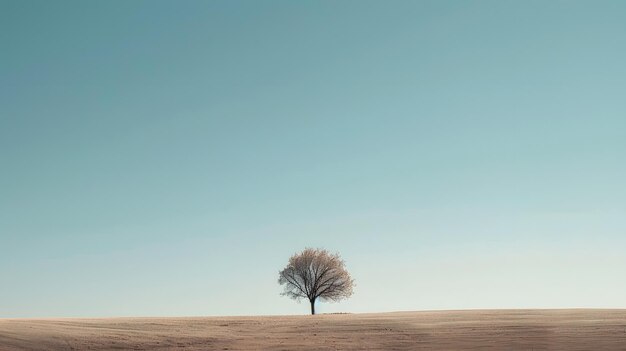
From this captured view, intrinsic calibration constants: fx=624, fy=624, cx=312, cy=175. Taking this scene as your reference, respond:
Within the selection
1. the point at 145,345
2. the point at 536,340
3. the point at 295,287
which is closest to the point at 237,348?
the point at 145,345

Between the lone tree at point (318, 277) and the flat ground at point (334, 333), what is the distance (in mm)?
22944

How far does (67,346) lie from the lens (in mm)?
40562

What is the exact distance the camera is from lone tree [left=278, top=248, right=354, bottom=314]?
78.8 m

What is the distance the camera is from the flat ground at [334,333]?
39781 mm

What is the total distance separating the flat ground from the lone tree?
22.9 metres

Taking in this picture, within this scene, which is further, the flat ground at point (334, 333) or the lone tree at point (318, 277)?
the lone tree at point (318, 277)

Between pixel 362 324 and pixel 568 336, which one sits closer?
pixel 568 336

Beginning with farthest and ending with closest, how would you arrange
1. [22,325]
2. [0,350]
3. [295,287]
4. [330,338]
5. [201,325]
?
[295,287] < [201,325] < [22,325] < [330,338] < [0,350]

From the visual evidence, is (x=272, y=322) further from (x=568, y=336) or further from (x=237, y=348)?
(x=568, y=336)

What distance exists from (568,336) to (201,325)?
92.8 feet

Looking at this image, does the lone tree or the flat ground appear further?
the lone tree

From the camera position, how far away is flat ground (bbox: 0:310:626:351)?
39781 millimetres

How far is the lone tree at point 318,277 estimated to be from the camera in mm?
78750

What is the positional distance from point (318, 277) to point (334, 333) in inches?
1273
